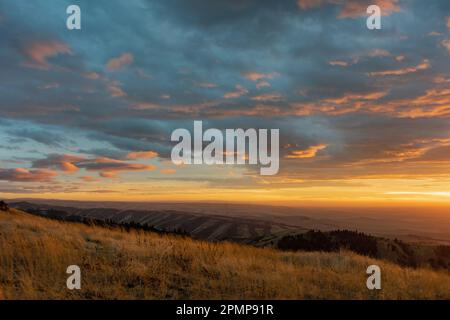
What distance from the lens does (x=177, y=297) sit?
326 inches

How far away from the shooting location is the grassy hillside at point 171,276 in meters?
8.40

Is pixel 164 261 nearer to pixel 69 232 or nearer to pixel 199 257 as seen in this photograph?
pixel 199 257

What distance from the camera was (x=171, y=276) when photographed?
9578mm

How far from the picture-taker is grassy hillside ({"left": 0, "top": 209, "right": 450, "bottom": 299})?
8398 millimetres

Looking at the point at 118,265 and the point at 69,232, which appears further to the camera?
the point at 69,232

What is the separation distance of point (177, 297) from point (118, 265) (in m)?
2.83

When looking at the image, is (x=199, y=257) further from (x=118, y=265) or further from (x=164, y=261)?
(x=118, y=265)

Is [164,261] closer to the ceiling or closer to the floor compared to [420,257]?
closer to the ceiling

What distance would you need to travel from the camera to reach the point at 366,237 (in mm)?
78562
